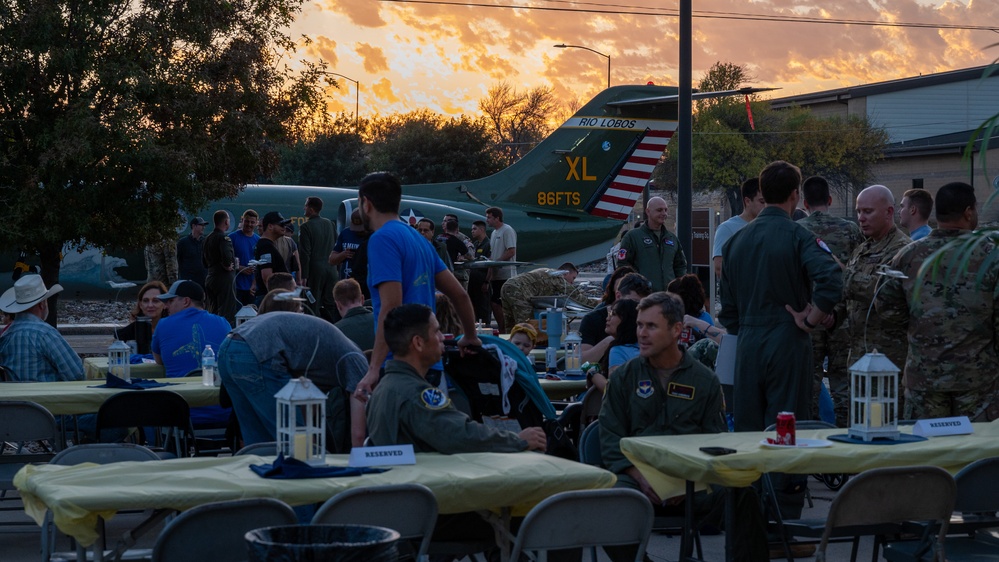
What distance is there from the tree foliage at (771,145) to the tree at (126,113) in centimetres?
5223

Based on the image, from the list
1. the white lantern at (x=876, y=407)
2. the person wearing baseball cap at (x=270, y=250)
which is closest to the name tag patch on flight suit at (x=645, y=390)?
the white lantern at (x=876, y=407)

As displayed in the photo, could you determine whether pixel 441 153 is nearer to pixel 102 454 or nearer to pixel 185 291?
pixel 185 291

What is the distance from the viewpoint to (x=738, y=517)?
496 centimetres

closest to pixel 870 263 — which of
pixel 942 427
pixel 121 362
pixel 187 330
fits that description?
pixel 942 427

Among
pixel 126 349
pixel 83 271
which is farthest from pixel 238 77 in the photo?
pixel 83 271

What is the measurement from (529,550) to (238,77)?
37.8ft

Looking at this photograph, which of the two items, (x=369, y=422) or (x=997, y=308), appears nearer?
(x=369, y=422)

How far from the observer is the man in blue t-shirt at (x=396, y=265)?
601 centimetres

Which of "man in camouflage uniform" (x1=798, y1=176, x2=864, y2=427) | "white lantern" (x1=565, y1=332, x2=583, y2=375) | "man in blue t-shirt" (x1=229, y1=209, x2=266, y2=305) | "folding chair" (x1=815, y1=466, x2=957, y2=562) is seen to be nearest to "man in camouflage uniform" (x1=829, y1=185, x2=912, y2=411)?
"man in camouflage uniform" (x1=798, y1=176, x2=864, y2=427)

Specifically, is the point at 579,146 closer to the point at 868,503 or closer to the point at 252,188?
the point at 252,188

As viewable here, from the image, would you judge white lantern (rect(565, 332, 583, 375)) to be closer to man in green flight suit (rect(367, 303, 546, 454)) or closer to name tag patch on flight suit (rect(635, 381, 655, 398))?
name tag patch on flight suit (rect(635, 381, 655, 398))

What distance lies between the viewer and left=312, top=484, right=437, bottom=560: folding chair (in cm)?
393

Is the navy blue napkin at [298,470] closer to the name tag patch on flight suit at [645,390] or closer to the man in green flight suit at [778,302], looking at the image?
the name tag patch on flight suit at [645,390]

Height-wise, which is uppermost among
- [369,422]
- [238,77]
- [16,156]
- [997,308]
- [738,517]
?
[238,77]
